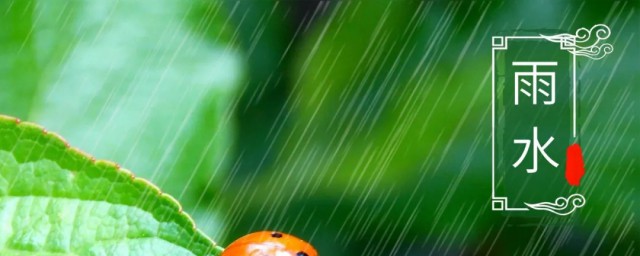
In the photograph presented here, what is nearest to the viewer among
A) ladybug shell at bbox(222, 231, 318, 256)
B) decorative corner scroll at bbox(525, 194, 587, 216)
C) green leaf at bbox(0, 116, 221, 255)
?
green leaf at bbox(0, 116, 221, 255)

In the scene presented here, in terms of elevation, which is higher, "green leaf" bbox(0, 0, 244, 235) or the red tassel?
the red tassel

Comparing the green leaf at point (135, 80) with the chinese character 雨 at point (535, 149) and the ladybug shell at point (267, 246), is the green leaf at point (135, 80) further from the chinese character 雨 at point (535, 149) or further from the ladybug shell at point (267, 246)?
the chinese character 雨 at point (535, 149)

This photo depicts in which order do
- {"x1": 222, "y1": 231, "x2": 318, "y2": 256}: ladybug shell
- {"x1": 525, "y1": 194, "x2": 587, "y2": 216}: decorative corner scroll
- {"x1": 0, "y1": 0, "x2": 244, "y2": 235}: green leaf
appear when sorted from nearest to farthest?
{"x1": 222, "y1": 231, "x2": 318, "y2": 256}: ladybug shell
{"x1": 0, "y1": 0, "x2": 244, "y2": 235}: green leaf
{"x1": 525, "y1": 194, "x2": 587, "y2": 216}: decorative corner scroll

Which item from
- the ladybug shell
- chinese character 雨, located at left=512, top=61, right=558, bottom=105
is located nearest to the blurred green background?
chinese character 雨, located at left=512, top=61, right=558, bottom=105

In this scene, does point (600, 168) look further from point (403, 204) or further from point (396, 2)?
point (396, 2)

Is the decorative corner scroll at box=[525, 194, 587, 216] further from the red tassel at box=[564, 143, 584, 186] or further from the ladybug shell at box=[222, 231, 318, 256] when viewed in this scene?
the ladybug shell at box=[222, 231, 318, 256]

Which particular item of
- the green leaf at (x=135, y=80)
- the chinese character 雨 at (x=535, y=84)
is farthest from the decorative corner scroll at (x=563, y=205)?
the green leaf at (x=135, y=80)
